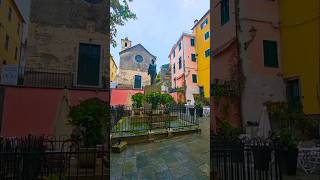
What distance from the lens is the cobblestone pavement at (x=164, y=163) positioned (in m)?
3.04

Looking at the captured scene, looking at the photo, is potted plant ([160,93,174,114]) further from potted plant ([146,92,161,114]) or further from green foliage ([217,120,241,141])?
green foliage ([217,120,241,141])

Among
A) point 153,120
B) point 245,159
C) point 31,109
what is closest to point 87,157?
point 31,109

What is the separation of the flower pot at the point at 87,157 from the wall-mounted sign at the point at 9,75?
2.59 ft

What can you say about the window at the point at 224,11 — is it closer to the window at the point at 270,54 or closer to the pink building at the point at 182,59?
the window at the point at 270,54

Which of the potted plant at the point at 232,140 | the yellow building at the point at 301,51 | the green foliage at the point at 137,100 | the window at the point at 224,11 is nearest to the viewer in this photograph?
the yellow building at the point at 301,51

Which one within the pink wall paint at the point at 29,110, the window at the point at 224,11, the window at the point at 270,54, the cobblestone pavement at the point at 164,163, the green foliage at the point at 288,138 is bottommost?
the cobblestone pavement at the point at 164,163

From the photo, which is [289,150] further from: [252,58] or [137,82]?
[137,82]

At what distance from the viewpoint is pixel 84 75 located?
88.6 inches

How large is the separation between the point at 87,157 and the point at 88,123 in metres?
0.29

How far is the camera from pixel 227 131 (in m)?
2.21

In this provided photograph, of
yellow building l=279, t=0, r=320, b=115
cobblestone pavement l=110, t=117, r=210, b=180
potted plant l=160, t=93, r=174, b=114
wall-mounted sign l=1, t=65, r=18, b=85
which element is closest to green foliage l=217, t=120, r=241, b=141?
yellow building l=279, t=0, r=320, b=115

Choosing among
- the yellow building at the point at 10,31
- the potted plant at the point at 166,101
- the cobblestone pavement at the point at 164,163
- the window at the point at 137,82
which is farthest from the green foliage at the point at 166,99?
the yellow building at the point at 10,31

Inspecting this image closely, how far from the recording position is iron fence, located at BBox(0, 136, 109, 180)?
1.94m

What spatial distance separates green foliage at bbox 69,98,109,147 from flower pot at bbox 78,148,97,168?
5 cm
